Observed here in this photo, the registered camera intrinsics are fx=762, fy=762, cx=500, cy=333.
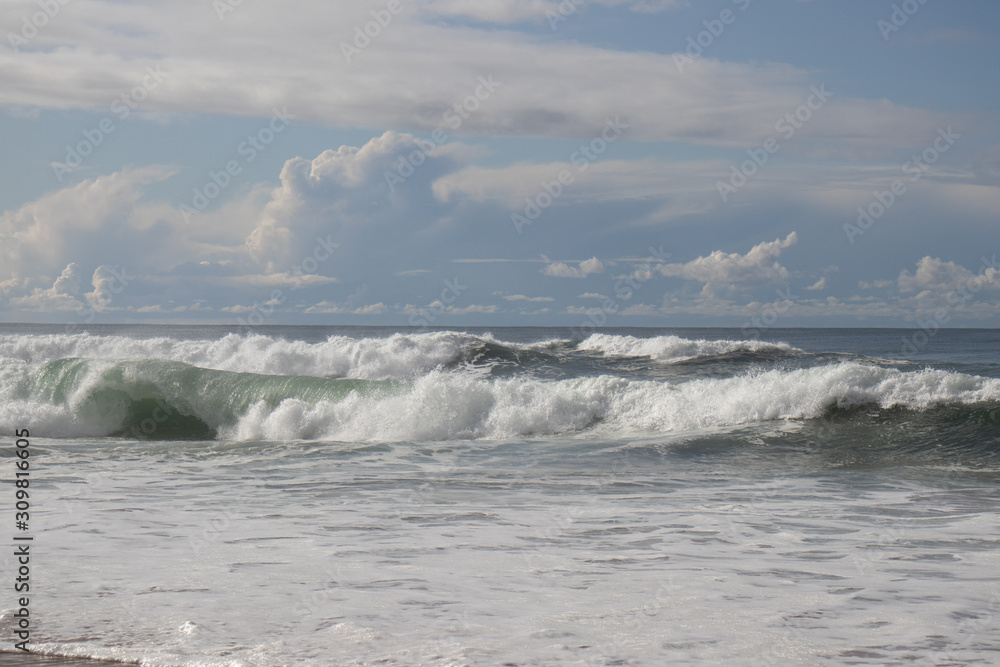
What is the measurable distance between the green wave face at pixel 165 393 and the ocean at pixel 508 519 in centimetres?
7

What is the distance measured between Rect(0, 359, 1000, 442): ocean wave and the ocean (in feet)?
0.18

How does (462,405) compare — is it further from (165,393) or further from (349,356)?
(349,356)

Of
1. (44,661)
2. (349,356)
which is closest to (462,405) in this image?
(44,661)

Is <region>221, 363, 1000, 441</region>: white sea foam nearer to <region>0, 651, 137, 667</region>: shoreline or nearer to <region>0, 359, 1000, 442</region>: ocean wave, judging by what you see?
<region>0, 359, 1000, 442</region>: ocean wave

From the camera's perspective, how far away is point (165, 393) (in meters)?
16.8

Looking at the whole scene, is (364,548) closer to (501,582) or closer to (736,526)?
(501,582)

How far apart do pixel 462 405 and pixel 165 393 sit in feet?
23.5

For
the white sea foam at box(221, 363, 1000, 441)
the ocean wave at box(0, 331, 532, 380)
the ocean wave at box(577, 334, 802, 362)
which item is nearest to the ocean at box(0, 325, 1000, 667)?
the white sea foam at box(221, 363, 1000, 441)

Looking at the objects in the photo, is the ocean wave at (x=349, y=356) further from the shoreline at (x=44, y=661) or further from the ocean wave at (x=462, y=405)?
the shoreline at (x=44, y=661)

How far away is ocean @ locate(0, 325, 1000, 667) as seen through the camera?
3.99 m

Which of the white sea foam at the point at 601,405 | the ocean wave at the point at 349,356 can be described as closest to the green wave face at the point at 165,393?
the white sea foam at the point at 601,405

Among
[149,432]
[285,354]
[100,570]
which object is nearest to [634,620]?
[100,570]

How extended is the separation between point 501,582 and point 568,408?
31.5 feet

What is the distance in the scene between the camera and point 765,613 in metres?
4.32
